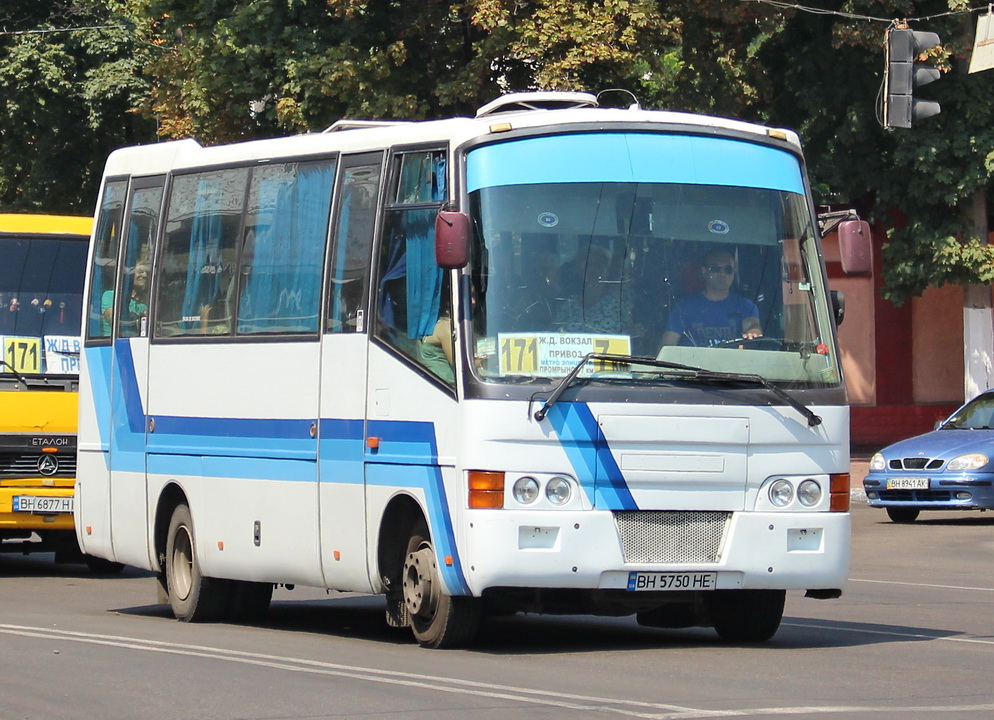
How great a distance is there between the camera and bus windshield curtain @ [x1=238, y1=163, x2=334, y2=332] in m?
12.0

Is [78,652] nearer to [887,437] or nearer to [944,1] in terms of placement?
[944,1]

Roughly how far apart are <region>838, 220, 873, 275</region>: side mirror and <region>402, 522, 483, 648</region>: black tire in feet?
9.41

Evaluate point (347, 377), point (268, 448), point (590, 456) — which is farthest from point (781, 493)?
point (268, 448)

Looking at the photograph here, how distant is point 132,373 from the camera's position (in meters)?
14.0

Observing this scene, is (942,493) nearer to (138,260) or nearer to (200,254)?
(138,260)

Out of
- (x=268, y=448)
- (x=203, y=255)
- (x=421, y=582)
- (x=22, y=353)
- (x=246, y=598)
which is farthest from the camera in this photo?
(x=22, y=353)

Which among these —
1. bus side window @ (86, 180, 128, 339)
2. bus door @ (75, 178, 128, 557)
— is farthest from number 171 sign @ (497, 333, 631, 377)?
bus side window @ (86, 180, 128, 339)

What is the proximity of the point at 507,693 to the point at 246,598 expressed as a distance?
4861 mm

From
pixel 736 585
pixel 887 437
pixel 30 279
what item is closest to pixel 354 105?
pixel 30 279

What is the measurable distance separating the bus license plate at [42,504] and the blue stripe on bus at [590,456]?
25.4 ft

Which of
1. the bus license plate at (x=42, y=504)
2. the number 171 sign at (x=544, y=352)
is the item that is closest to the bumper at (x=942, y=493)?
the bus license plate at (x=42, y=504)

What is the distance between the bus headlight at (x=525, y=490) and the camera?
33.7 ft

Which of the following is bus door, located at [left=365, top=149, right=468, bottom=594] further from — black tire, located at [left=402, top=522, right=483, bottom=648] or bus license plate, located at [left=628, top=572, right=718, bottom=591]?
bus license plate, located at [left=628, top=572, right=718, bottom=591]

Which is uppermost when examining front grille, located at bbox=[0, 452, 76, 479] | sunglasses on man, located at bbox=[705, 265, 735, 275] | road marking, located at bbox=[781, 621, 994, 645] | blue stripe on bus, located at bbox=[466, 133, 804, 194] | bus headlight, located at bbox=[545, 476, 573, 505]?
blue stripe on bus, located at bbox=[466, 133, 804, 194]
